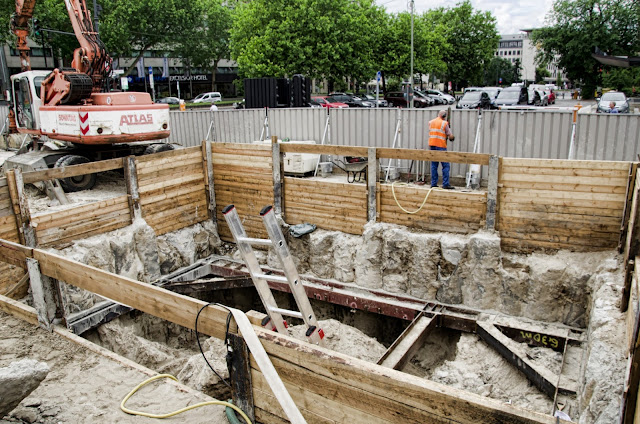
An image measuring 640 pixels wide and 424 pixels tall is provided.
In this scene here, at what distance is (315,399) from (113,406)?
2058 mm

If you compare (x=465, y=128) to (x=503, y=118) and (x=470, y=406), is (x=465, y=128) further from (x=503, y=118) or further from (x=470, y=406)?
(x=470, y=406)

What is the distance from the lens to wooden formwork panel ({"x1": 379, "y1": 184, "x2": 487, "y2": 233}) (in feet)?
30.2

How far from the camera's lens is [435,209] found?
9.55 m

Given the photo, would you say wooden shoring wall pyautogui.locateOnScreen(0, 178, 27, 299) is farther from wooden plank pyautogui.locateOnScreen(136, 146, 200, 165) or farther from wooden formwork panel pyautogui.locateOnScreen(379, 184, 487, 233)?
wooden formwork panel pyautogui.locateOnScreen(379, 184, 487, 233)

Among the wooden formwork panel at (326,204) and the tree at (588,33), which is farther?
the tree at (588,33)

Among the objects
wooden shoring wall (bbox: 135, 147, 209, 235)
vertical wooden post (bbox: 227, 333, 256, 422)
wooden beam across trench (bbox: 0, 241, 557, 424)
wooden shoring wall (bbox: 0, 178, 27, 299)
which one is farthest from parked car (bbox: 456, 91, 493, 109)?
vertical wooden post (bbox: 227, 333, 256, 422)

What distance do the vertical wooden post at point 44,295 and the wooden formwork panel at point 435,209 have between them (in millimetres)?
6066

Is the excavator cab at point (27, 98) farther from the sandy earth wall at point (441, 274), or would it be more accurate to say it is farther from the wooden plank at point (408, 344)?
the wooden plank at point (408, 344)

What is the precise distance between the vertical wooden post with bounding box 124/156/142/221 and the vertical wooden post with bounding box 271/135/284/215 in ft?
9.22

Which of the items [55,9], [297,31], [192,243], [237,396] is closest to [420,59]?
[297,31]

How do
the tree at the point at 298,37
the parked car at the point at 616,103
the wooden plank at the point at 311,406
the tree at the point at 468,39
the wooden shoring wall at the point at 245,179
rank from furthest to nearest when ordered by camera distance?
the tree at the point at 468,39 < the tree at the point at 298,37 < the parked car at the point at 616,103 < the wooden shoring wall at the point at 245,179 < the wooden plank at the point at 311,406

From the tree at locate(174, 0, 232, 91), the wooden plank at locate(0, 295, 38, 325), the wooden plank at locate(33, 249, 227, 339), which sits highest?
the tree at locate(174, 0, 232, 91)

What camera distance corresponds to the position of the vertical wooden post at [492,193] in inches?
346

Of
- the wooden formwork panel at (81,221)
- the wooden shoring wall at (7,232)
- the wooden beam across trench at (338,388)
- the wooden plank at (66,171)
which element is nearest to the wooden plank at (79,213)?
the wooden formwork panel at (81,221)
